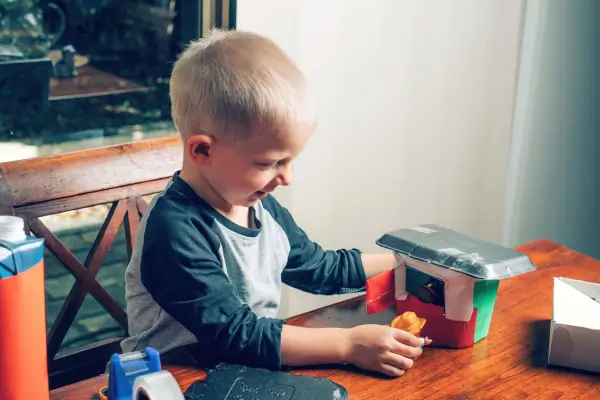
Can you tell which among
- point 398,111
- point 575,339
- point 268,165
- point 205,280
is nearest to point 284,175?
point 268,165

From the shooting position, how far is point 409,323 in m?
0.94

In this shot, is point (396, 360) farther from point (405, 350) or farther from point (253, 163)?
point (253, 163)

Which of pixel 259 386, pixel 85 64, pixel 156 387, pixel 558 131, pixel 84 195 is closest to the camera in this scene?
pixel 156 387

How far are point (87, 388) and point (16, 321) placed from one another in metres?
0.17

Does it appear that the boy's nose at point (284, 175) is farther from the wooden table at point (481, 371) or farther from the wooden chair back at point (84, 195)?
the wooden chair back at point (84, 195)

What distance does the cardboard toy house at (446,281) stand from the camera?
3.06ft

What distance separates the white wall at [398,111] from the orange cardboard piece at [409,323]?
0.71 metres

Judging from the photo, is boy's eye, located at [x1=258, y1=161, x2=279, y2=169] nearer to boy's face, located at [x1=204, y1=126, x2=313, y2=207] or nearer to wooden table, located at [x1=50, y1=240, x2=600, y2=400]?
boy's face, located at [x1=204, y1=126, x2=313, y2=207]

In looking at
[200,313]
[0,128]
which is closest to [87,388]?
[200,313]

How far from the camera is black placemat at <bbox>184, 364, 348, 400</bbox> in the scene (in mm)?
813

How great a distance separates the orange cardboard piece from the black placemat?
0.43 feet

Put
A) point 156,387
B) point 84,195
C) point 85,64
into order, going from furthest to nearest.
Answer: point 85,64
point 84,195
point 156,387

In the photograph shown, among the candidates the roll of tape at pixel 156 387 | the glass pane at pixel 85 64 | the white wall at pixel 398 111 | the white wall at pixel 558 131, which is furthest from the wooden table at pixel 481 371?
the white wall at pixel 558 131

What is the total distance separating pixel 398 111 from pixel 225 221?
2.91ft
